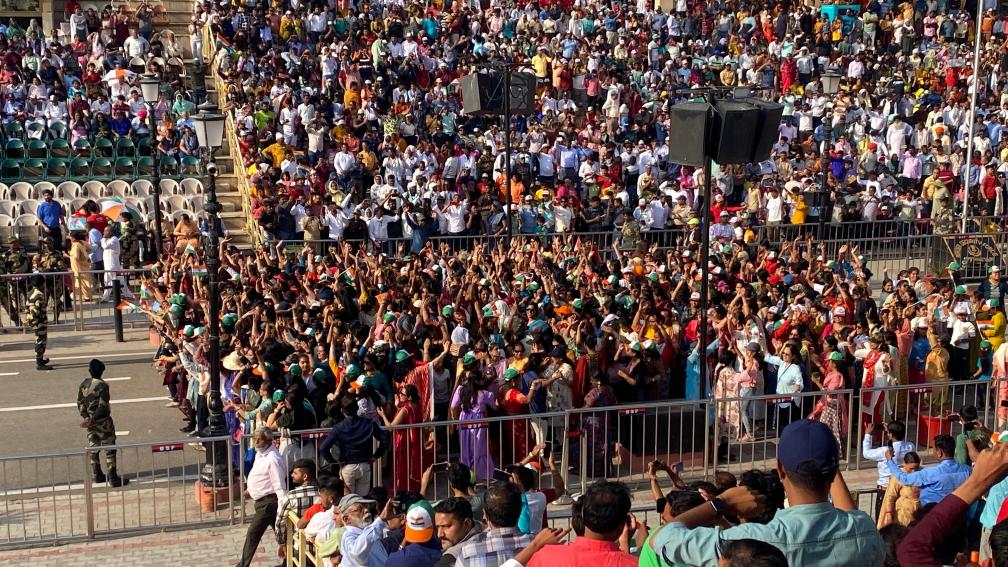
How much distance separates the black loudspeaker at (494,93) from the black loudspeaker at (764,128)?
234 inches

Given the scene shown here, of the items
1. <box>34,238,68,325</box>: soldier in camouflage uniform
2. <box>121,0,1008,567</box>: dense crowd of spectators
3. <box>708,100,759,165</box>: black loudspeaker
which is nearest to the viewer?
<box>121,0,1008,567</box>: dense crowd of spectators

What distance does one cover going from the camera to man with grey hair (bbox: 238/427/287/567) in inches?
429

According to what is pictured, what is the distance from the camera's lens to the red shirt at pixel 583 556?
6.05 meters

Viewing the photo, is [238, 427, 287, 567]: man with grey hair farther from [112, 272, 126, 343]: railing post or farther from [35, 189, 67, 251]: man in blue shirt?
[35, 189, 67, 251]: man in blue shirt

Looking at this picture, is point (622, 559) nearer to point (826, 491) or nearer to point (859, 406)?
point (826, 491)

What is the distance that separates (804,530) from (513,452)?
745 cm

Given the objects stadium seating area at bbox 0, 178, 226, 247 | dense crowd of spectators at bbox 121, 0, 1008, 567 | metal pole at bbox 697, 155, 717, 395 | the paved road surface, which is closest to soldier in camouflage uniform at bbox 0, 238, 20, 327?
the paved road surface

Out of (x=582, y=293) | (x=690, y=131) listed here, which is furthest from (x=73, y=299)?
(x=690, y=131)

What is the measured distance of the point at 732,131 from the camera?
13781mm

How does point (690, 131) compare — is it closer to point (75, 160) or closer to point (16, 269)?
point (16, 269)

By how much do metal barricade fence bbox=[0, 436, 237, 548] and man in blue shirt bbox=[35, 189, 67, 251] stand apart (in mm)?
10825

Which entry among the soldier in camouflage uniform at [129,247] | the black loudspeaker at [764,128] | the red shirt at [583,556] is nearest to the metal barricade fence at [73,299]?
the soldier in camouflage uniform at [129,247]

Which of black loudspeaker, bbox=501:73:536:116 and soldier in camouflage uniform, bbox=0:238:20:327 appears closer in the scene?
soldier in camouflage uniform, bbox=0:238:20:327

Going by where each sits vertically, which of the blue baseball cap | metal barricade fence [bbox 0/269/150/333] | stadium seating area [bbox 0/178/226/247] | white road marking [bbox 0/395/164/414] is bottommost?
white road marking [bbox 0/395/164/414]
